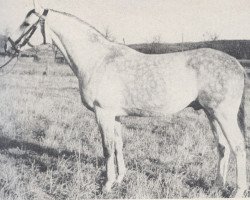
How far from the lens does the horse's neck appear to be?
260 cm

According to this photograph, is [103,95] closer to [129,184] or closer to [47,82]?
[129,184]

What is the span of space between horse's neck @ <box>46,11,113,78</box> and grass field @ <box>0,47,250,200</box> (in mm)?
380

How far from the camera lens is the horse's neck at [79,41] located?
2.60 m

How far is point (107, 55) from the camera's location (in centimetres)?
263

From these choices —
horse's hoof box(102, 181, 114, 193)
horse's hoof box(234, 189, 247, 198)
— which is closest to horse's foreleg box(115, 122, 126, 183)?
horse's hoof box(102, 181, 114, 193)

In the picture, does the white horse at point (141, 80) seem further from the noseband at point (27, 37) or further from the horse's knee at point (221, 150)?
the horse's knee at point (221, 150)

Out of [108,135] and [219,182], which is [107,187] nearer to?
[108,135]

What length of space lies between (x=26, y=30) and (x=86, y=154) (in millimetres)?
1238

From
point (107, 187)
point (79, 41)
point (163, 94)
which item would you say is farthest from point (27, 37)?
point (107, 187)

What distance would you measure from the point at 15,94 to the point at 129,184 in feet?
7.25

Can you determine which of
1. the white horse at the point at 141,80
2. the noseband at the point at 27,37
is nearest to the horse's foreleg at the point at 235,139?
the white horse at the point at 141,80

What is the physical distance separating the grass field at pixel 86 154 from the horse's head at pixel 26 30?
34cm

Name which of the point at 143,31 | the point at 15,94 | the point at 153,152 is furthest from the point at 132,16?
the point at 15,94

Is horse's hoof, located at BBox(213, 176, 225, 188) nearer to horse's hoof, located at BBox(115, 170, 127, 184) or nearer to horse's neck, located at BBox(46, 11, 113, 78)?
horse's hoof, located at BBox(115, 170, 127, 184)
